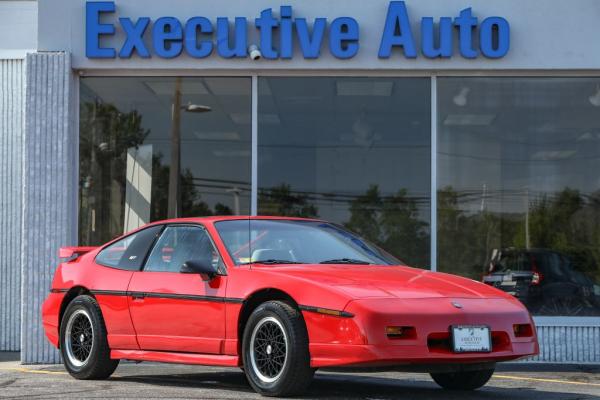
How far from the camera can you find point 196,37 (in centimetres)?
1249

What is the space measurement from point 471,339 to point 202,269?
6.76 ft

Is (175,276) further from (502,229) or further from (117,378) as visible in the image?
(502,229)

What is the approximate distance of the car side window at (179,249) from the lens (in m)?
8.71

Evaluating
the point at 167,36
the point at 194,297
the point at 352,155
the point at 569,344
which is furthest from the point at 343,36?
the point at 194,297

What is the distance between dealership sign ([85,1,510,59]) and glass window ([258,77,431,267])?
1.48 ft

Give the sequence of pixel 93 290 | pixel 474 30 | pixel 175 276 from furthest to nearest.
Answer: pixel 474 30, pixel 93 290, pixel 175 276

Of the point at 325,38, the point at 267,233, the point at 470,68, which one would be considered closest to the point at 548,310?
the point at 470,68

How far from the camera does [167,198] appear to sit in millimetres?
12875

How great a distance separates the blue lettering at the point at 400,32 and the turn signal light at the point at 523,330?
5.06m

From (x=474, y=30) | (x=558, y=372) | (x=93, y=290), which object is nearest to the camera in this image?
(x=93, y=290)

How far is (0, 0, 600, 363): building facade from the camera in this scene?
40.6 feet

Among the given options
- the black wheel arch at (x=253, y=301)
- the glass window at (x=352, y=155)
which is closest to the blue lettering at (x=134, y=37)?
the glass window at (x=352, y=155)

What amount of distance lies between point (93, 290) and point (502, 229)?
202 inches

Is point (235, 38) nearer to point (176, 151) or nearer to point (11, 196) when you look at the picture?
point (176, 151)
